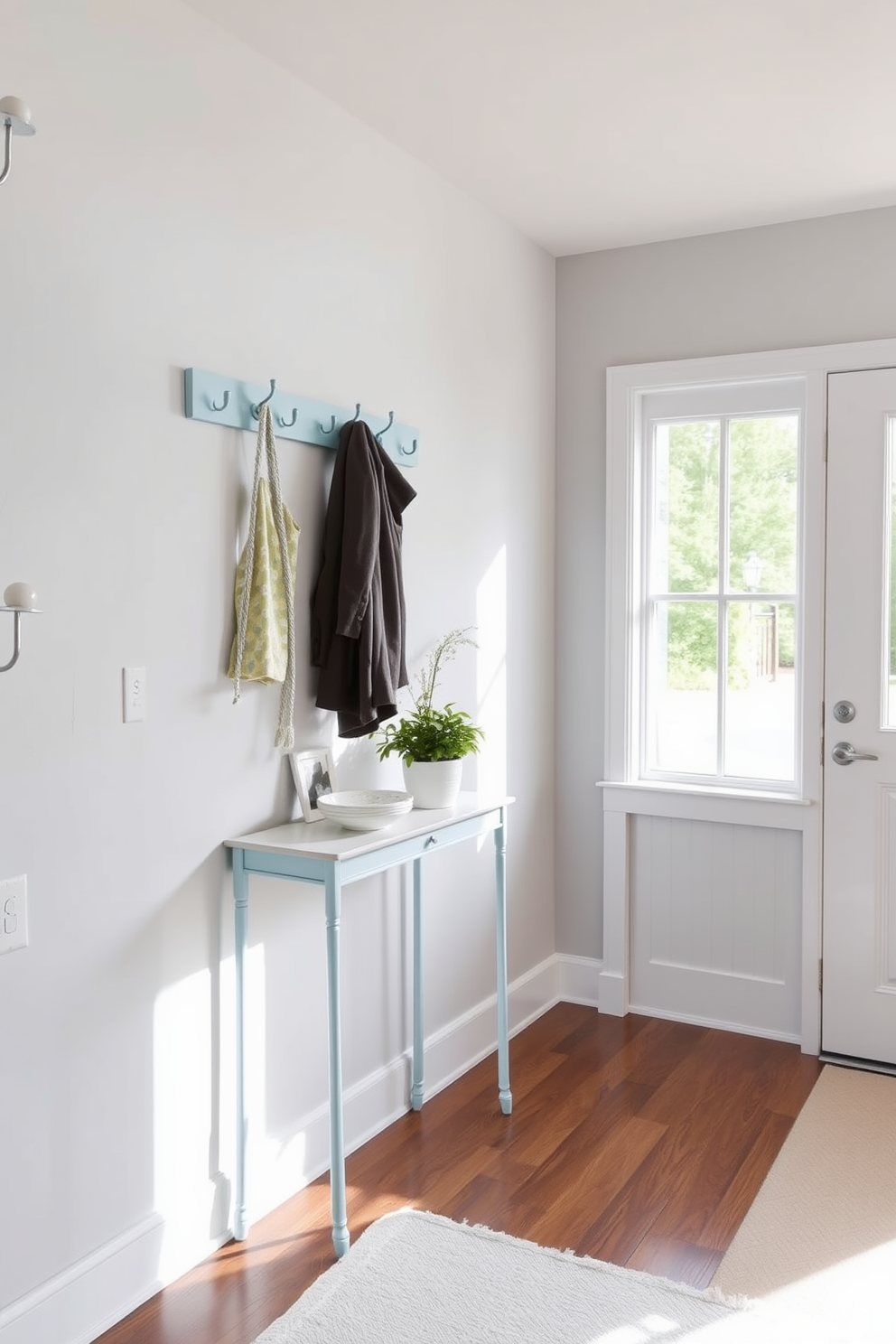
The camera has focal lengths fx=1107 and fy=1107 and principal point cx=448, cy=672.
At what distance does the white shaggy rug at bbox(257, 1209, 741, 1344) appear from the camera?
2.05m

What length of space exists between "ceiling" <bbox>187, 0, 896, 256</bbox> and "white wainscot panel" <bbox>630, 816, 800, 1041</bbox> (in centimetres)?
193

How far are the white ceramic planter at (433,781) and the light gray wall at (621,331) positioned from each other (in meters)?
1.13

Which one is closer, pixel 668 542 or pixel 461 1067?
pixel 461 1067

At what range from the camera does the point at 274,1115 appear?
2506 millimetres

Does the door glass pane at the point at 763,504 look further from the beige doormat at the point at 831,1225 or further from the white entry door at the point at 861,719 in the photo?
the beige doormat at the point at 831,1225

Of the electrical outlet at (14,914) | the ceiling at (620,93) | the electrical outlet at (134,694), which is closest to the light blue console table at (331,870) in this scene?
the electrical outlet at (134,694)

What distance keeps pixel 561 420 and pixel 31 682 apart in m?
2.37

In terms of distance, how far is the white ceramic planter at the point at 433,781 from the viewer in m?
2.75

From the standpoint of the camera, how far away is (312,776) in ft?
8.50

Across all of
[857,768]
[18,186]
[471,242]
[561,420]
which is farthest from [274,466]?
[857,768]

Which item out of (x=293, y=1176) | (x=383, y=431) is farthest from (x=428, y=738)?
(x=293, y=1176)

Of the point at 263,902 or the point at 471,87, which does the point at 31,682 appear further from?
the point at 471,87

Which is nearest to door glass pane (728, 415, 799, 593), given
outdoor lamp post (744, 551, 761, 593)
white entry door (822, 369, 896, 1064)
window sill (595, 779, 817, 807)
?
outdoor lamp post (744, 551, 761, 593)

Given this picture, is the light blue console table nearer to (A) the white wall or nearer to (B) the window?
(A) the white wall
